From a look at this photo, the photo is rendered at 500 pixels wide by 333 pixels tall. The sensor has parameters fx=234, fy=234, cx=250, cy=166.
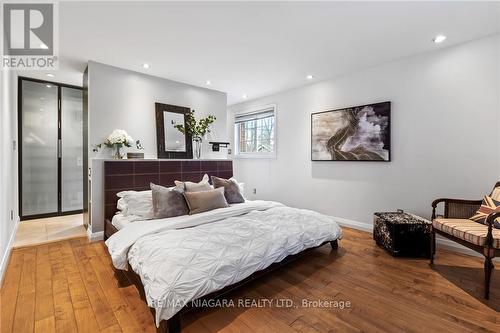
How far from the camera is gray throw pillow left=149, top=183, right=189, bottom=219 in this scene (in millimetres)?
2842

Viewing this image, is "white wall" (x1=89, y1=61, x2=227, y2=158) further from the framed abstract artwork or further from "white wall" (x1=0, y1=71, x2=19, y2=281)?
the framed abstract artwork

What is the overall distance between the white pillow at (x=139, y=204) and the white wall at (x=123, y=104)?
0.70 meters

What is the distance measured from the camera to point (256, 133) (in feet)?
19.2

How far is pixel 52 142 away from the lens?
182 inches

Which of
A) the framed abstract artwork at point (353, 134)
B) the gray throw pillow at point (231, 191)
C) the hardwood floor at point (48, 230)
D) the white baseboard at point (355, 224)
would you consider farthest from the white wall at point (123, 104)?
the white baseboard at point (355, 224)

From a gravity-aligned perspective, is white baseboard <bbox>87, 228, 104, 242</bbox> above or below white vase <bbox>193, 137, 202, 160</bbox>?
below

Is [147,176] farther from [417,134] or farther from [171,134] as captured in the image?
[417,134]

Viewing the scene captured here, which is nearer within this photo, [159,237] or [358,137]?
[159,237]

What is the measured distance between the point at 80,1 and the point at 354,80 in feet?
12.6

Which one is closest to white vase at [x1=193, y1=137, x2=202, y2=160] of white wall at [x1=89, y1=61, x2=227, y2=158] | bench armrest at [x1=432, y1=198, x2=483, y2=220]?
white wall at [x1=89, y1=61, x2=227, y2=158]

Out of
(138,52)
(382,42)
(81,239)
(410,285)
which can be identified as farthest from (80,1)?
(410,285)

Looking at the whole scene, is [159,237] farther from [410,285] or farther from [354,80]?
[354,80]

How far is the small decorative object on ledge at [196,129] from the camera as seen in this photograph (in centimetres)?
446

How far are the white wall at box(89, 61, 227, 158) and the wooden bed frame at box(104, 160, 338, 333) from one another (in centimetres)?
36
